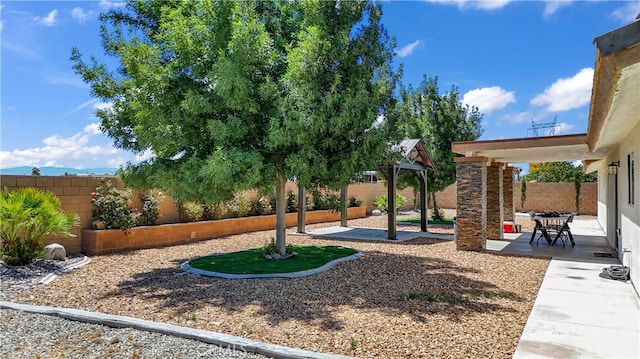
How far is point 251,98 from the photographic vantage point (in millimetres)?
8242

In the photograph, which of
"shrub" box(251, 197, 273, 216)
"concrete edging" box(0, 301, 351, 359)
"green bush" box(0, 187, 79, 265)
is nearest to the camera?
"concrete edging" box(0, 301, 351, 359)

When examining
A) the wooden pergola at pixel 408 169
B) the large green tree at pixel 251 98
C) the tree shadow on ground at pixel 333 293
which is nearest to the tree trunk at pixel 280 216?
the large green tree at pixel 251 98

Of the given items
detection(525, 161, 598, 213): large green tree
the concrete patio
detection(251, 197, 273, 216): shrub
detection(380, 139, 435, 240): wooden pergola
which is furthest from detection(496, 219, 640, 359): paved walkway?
detection(525, 161, 598, 213): large green tree

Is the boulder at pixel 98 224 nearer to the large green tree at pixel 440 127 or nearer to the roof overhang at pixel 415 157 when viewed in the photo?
the roof overhang at pixel 415 157

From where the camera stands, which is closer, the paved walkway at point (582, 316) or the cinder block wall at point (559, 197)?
the paved walkway at point (582, 316)

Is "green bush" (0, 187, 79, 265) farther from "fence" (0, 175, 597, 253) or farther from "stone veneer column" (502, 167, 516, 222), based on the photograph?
"stone veneer column" (502, 167, 516, 222)

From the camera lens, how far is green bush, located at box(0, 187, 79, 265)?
27.7ft

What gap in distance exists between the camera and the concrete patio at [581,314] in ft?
14.6

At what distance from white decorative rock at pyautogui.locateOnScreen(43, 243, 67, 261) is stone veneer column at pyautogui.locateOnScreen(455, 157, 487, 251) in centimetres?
1056

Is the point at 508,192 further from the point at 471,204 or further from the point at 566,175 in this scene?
the point at 566,175

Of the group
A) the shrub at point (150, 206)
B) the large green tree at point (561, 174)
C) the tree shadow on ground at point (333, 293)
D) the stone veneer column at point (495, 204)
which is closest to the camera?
the tree shadow on ground at point (333, 293)

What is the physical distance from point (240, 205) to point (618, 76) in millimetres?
14601

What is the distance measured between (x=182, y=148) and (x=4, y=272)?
4.20m

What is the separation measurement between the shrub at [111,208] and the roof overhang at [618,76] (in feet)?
37.4
